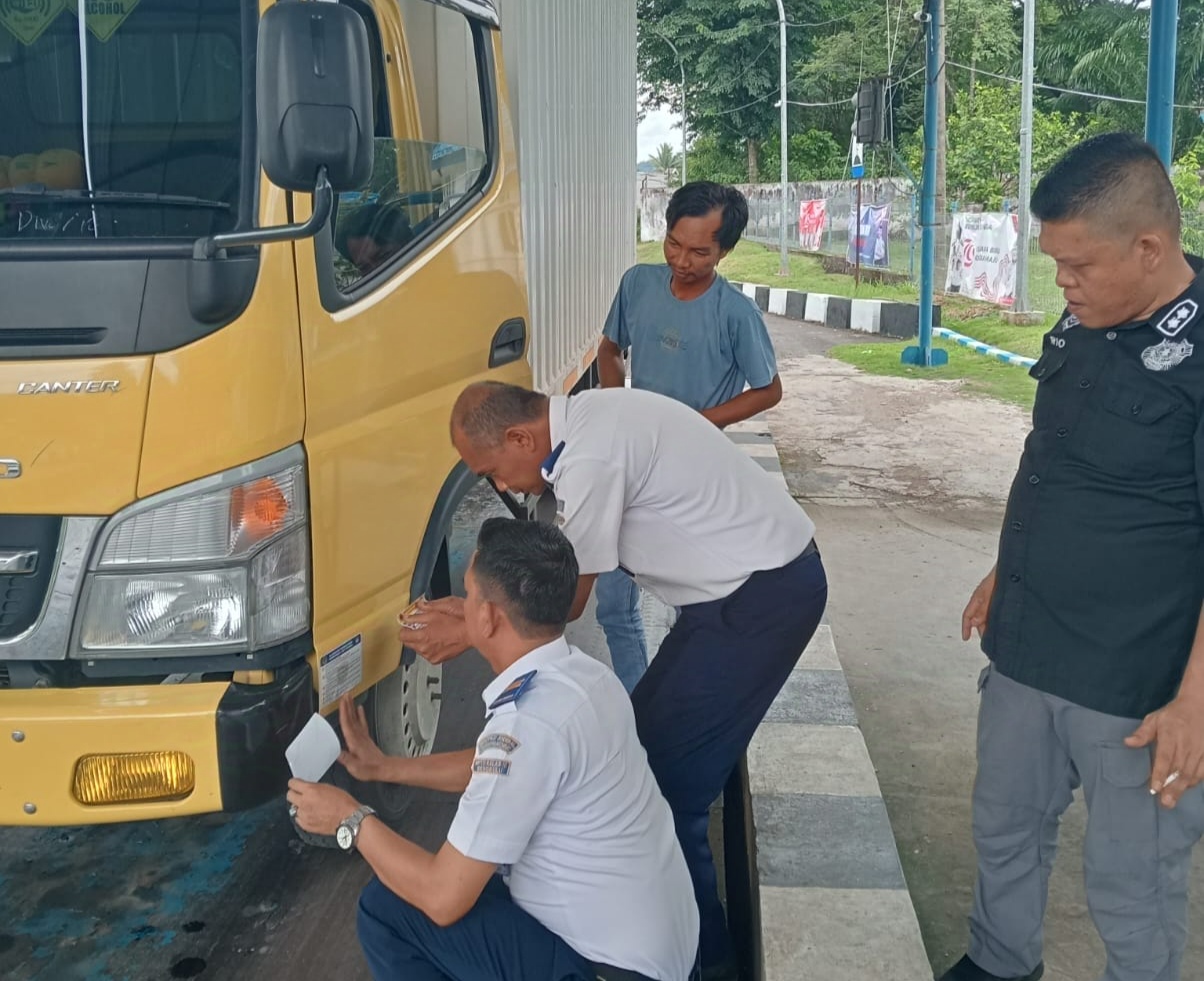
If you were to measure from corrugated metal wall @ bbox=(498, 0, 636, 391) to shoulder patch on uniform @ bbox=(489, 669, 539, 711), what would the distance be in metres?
2.53

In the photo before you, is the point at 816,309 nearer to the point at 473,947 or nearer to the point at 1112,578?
the point at 1112,578

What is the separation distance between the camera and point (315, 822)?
86.3 inches

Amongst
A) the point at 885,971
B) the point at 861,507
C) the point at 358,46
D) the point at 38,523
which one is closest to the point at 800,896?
the point at 885,971

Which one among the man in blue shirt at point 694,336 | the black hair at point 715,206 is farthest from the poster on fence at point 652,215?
the black hair at point 715,206

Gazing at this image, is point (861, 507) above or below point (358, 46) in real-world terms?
below

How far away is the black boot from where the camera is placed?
106 inches

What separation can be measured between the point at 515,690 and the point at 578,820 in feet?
0.81

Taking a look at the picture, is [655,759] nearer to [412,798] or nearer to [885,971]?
[885,971]

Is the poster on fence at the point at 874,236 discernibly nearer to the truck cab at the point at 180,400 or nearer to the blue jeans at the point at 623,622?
the blue jeans at the point at 623,622

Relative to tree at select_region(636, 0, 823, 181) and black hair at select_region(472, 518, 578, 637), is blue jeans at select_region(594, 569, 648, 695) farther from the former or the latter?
tree at select_region(636, 0, 823, 181)

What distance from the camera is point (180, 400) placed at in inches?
93.3

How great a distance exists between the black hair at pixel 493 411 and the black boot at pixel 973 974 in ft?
5.03

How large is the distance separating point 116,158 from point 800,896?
2228 millimetres

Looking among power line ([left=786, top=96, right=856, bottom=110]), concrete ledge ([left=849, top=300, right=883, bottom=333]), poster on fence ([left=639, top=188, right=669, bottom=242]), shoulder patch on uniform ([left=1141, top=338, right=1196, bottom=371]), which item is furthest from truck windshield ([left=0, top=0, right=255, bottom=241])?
poster on fence ([left=639, top=188, right=669, bottom=242])
